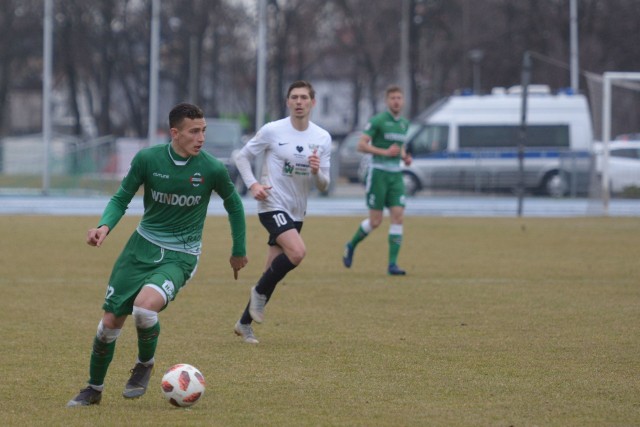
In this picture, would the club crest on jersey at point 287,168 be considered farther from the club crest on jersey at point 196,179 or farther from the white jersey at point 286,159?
the club crest on jersey at point 196,179

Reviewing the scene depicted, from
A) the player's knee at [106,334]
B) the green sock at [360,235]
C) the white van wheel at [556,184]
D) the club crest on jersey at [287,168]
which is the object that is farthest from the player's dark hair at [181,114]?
the white van wheel at [556,184]

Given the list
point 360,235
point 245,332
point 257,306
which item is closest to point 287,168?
point 257,306

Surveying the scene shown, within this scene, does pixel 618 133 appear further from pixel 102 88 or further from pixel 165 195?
pixel 102 88

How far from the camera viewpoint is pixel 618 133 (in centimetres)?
2569

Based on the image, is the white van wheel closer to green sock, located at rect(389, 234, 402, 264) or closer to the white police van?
the white police van

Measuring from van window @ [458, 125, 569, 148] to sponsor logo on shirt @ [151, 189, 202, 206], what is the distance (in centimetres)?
2584

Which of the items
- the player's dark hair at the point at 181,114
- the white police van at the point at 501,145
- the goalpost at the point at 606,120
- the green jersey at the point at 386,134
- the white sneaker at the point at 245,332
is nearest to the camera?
the player's dark hair at the point at 181,114

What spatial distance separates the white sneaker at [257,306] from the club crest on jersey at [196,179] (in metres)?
2.33

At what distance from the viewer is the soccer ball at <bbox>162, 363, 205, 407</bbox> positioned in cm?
652

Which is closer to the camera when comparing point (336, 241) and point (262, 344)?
point (262, 344)

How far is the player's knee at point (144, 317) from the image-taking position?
6.61 meters

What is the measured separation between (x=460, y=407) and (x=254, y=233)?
14.1 m

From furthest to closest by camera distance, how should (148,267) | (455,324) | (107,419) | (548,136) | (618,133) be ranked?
(548,136) → (618,133) → (455,324) → (148,267) → (107,419)

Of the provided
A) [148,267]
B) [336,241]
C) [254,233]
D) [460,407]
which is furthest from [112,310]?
[254,233]
